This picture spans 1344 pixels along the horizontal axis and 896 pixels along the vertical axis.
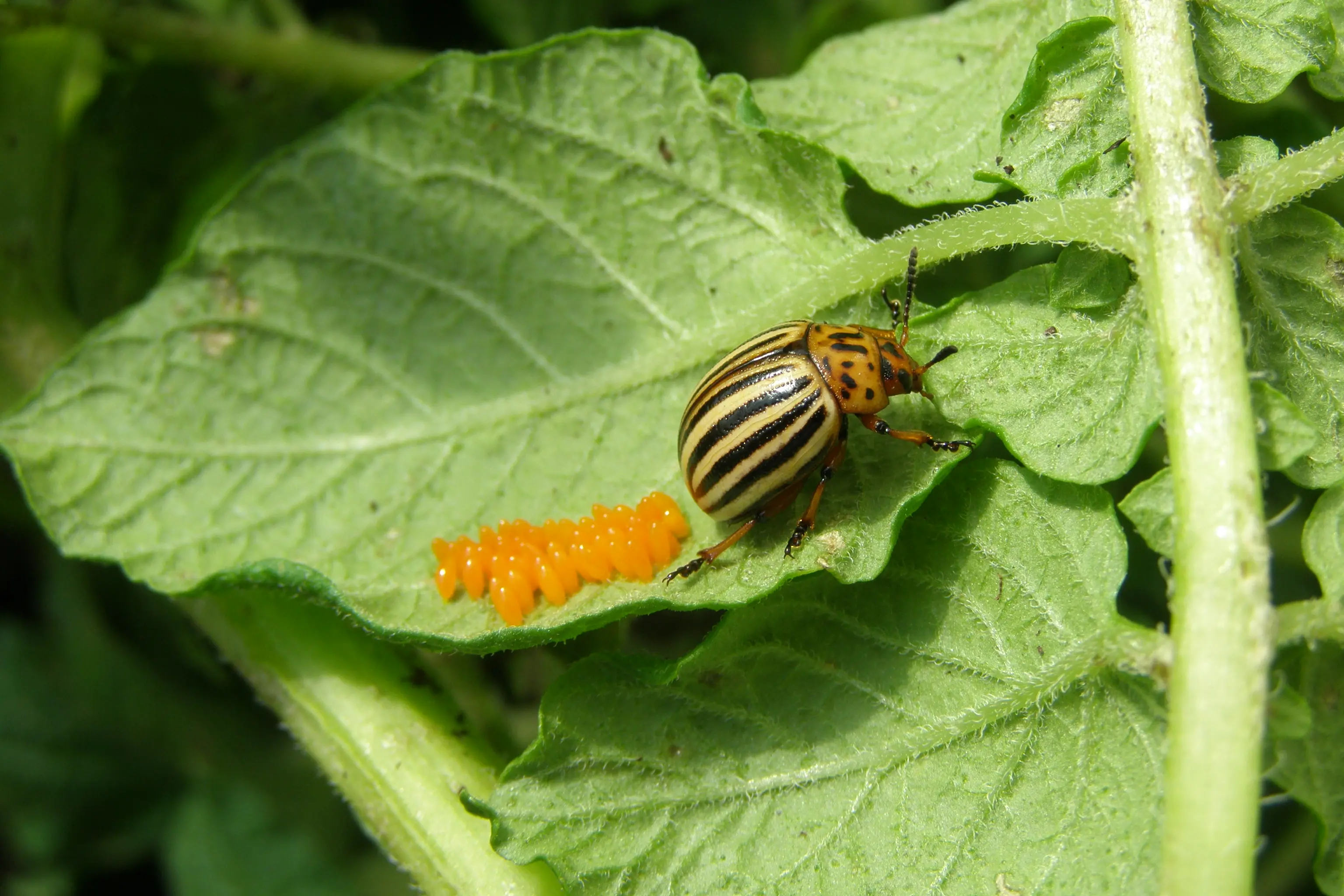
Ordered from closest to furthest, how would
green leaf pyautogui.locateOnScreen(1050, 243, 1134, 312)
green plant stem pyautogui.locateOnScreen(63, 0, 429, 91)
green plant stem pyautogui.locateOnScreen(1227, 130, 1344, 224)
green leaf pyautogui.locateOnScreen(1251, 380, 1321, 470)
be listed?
green leaf pyautogui.locateOnScreen(1251, 380, 1321, 470) < green plant stem pyautogui.locateOnScreen(1227, 130, 1344, 224) < green leaf pyautogui.locateOnScreen(1050, 243, 1134, 312) < green plant stem pyautogui.locateOnScreen(63, 0, 429, 91)

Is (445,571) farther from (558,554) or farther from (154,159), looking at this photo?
(154,159)

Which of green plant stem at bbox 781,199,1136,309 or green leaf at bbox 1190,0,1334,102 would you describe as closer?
green plant stem at bbox 781,199,1136,309

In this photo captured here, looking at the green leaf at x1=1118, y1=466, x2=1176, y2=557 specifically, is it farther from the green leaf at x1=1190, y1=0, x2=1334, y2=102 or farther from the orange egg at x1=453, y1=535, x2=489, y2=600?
the orange egg at x1=453, y1=535, x2=489, y2=600

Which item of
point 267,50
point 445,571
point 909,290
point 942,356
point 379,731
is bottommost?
point 379,731

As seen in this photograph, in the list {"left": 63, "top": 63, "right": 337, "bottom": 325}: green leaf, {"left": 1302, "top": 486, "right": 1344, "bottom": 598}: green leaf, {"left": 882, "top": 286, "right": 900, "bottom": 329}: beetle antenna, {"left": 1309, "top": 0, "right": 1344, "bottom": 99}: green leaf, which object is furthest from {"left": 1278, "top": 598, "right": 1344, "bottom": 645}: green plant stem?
{"left": 63, "top": 63, "right": 337, "bottom": 325}: green leaf

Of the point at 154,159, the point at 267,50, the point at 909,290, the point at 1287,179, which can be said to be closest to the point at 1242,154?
the point at 1287,179

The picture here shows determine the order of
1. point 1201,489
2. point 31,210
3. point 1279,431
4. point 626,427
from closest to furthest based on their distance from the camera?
1. point 1201,489
2. point 1279,431
3. point 626,427
4. point 31,210

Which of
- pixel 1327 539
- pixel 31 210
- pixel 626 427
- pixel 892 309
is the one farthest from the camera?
pixel 31 210

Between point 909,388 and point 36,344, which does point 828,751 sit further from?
point 36,344

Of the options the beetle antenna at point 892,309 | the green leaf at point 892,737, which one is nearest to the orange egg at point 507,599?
the green leaf at point 892,737
